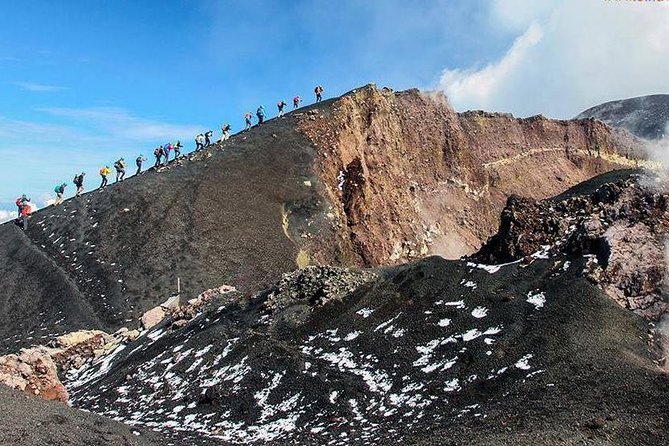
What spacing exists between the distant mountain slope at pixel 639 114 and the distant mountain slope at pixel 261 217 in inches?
2444

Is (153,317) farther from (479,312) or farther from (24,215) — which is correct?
(479,312)

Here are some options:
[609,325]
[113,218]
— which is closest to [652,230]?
[609,325]

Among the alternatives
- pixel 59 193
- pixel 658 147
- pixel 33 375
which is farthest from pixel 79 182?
pixel 658 147

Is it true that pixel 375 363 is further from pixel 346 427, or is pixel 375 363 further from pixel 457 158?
pixel 457 158

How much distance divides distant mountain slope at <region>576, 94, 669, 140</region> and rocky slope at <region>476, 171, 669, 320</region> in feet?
369

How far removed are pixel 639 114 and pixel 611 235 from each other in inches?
5346

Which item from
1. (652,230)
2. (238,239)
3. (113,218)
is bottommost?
(652,230)

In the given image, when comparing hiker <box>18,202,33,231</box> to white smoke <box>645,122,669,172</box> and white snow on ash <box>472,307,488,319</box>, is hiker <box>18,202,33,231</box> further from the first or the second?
white smoke <box>645,122,669,172</box>

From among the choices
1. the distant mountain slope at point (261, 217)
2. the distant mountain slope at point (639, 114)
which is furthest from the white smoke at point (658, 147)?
the distant mountain slope at point (261, 217)

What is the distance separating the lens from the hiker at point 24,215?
6062cm

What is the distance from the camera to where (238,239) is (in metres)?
57.8

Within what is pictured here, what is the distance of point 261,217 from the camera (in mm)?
61062

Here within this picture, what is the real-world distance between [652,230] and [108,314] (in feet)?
134

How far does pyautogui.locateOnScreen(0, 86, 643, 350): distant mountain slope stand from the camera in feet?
167
